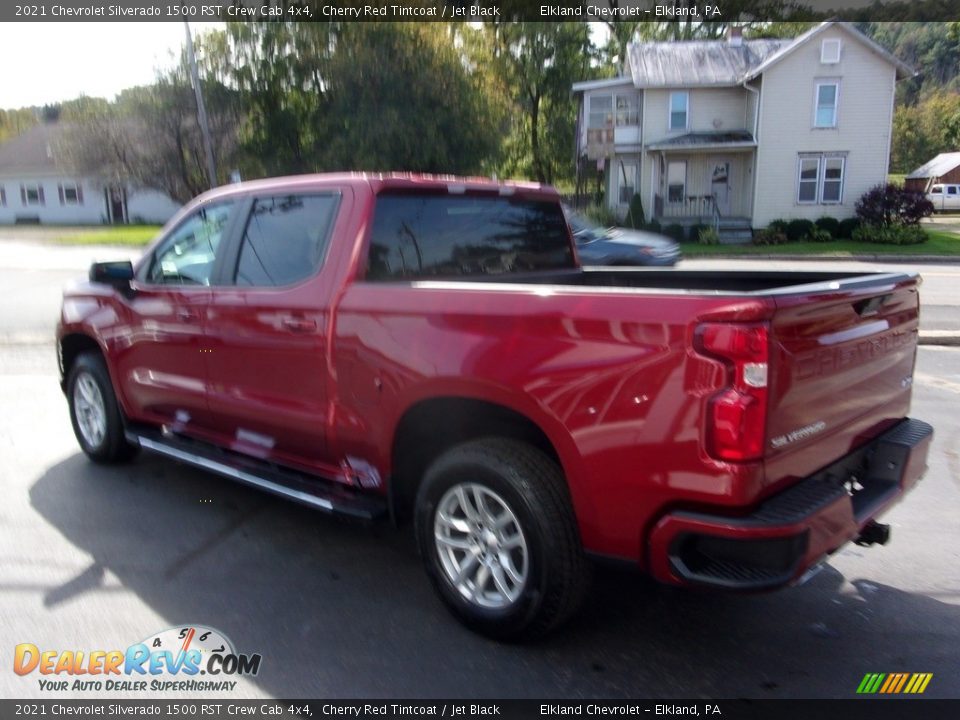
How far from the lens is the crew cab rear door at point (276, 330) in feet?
12.9

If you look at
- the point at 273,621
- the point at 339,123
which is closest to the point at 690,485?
the point at 273,621

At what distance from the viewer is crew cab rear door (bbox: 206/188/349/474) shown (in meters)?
3.94

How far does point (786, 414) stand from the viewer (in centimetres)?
274

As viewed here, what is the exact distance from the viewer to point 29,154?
49062mm

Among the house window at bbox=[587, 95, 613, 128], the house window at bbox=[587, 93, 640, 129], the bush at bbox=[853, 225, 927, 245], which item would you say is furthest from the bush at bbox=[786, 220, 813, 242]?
the house window at bbox=[587, 95, 613, 128]

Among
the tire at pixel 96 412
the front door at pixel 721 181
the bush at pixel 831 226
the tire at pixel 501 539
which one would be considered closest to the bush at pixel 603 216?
the front door at pixel 721 181

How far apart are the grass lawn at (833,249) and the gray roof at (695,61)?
290 inches

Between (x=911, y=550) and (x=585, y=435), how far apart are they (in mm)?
2436

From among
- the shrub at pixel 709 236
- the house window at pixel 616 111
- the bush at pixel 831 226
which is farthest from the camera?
the house window at pixel 616 111

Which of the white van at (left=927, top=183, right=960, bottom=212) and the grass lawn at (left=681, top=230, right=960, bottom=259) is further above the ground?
the white van at (left=927, top=183, right=960, bottom=212)

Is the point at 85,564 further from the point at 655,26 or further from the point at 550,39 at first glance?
the point at 655,26

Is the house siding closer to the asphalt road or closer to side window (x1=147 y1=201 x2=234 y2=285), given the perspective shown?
the asphalt road

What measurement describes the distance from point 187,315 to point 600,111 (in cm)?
3104

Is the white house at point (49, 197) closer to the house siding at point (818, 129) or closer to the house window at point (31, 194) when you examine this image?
the house window at point (31, 194)
